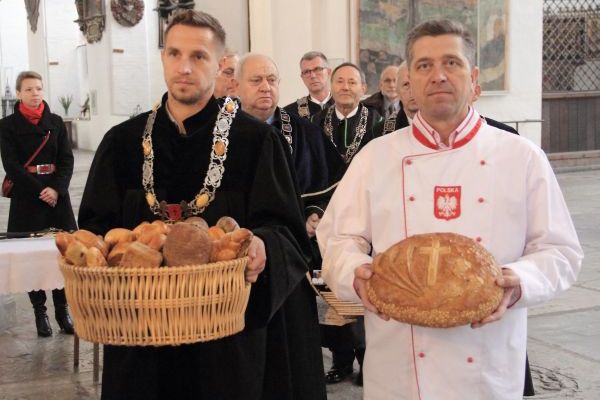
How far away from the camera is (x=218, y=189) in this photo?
3074 mm

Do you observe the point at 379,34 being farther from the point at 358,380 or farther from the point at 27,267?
the point at 27,267

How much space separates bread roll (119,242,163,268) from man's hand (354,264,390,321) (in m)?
0.56

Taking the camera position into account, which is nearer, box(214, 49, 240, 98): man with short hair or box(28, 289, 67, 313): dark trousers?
box(214, 49, 240, 98): man with short hair

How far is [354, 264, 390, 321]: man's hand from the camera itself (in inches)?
96.7

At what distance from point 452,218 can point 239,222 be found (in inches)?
32.2

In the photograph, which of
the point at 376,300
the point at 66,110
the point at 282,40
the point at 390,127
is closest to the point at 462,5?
the point at 282,40

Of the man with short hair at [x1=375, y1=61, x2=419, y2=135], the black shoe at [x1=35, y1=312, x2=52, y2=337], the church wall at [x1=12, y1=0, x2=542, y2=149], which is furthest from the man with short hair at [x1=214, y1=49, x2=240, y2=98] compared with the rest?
the church wall at [x1=12, y1=0, x2=542, y2=149]

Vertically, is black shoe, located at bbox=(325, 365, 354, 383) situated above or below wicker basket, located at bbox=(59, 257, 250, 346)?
below

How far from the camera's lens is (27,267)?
15.4 ft

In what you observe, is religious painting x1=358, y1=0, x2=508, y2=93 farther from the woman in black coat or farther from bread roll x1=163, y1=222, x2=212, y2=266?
bread roll x1=163, y1=222, x2=212, y2=266

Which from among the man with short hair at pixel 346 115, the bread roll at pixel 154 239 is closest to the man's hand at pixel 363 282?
the bread roll at pixel 154 239

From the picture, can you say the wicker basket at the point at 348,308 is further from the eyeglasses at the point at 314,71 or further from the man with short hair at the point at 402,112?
the eyeglasses at the point at 314,71

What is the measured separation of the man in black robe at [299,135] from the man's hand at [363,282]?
2381 millimetres

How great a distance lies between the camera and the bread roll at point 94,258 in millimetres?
2359
